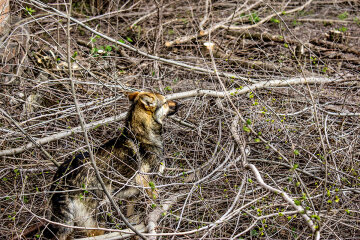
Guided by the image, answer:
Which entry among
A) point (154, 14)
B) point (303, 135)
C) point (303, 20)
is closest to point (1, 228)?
point (303, 135)

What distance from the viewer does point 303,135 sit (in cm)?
511

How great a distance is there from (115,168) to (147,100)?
0.94m

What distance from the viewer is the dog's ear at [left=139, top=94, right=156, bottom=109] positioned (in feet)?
14.7

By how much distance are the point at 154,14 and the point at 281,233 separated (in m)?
6.74

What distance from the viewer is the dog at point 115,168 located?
12.9 feet

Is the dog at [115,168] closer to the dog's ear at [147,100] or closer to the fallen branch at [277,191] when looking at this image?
the dog's ear at [147,100]

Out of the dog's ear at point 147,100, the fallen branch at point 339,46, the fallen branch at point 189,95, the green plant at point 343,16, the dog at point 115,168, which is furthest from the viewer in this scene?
the green plant at point 343,16

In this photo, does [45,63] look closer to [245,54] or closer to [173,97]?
[173,97]

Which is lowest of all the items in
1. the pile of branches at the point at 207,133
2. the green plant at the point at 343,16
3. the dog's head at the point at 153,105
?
the green plant at the point at 343,16

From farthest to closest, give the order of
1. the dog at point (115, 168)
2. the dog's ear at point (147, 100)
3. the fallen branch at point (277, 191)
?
the dog's ear at point (147, 100)
the dog at point (115, 168)
the fallen branch at point (277, 191)

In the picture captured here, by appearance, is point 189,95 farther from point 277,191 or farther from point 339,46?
point 339,46

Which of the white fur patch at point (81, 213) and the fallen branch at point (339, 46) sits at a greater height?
the white fur patch at point (81, 213)

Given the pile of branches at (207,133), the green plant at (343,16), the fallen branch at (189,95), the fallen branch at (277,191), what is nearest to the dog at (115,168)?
the pile of branches at (207,133)

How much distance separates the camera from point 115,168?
171 inches
